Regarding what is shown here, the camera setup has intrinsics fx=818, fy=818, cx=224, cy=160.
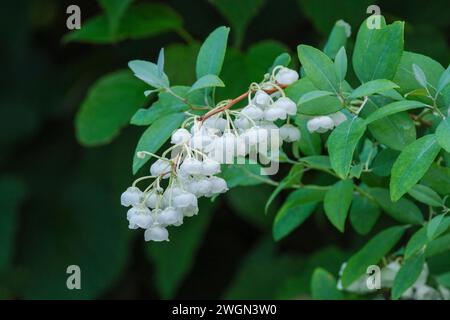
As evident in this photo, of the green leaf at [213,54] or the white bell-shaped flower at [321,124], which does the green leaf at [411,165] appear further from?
the green leaf at [213,54]

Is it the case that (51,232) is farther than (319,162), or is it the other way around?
(51,232)

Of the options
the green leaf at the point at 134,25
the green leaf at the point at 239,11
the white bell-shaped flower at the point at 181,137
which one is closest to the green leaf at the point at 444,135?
the white bell-shaped flower at the point at 181,137

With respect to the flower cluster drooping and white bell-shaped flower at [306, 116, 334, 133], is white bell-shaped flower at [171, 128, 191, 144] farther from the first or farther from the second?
white bell-shaped flower at [306, 116, 334, 133]

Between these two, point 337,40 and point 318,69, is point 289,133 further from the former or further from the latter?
point 337,40

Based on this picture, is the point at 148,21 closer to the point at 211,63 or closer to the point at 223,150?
the point at 211,63

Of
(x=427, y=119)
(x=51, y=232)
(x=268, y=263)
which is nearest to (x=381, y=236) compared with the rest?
(x=427, y=119)

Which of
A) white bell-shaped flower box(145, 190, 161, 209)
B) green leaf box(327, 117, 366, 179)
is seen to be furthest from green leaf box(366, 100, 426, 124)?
white bell-shaped flower box(145, 190, 161, 209)
